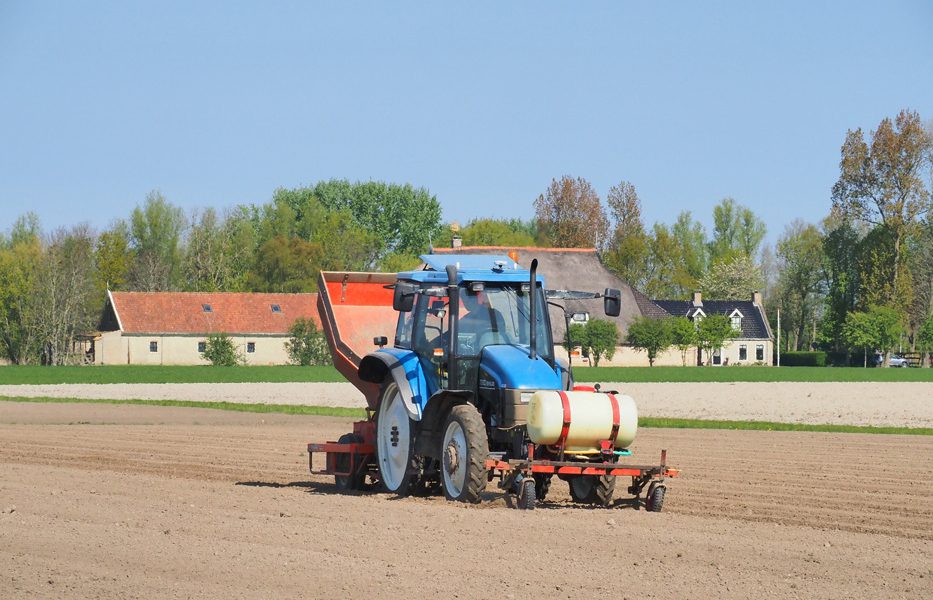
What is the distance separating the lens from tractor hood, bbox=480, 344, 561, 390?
12867 mm

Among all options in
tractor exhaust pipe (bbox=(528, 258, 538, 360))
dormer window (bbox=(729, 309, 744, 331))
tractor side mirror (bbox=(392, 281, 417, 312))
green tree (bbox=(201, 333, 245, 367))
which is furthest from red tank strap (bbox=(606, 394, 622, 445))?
dormer window (bbox=(729, 309, 744, 331))

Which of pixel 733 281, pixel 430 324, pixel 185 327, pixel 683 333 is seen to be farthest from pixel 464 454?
pixel 733 281

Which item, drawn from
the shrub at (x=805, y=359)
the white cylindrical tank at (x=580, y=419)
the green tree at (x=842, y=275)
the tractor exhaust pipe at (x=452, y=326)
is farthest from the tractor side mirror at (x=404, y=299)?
the shrub at (x=805, y=359)

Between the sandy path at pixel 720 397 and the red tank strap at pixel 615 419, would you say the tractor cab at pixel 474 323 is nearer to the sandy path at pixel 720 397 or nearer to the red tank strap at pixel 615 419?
the red tank strap at pixel 615 419

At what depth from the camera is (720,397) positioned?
4247 centimetres

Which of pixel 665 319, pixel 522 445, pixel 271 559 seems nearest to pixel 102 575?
pixel 271 559

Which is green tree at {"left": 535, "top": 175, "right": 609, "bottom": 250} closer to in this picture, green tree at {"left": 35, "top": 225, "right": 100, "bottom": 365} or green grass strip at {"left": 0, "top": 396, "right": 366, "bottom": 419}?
green tree at {"left": 35, "top": 225, "right": 100, "bottom": 365}

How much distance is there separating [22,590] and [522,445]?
5292mm

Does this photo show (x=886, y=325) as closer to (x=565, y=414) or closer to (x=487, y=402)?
(x=487, y=402)

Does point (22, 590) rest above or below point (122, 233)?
below

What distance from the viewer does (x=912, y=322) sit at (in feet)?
302

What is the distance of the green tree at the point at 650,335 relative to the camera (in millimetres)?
82125

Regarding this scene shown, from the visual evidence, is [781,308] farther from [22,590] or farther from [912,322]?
[22,590]

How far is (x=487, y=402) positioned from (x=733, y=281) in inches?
4020
